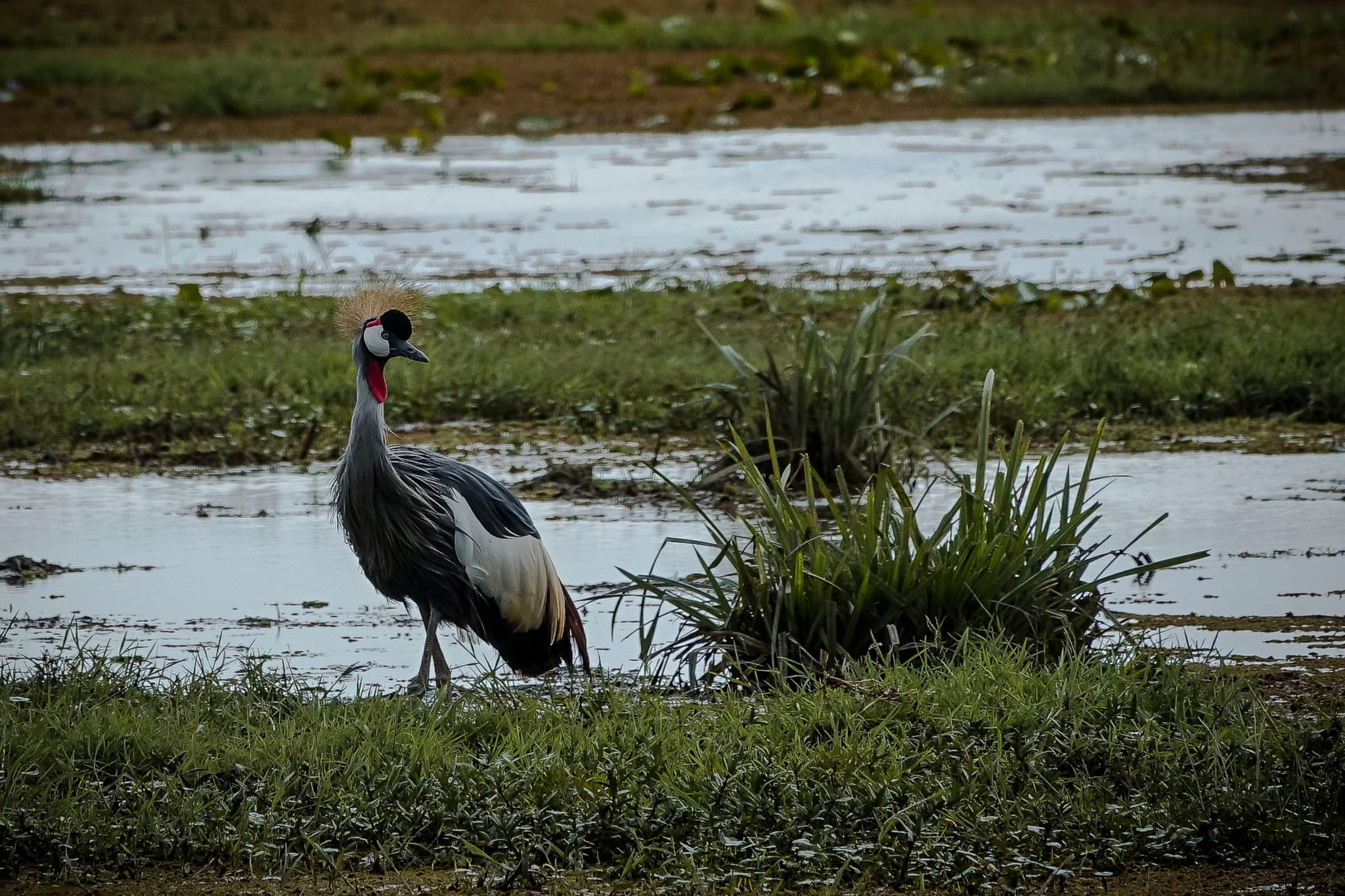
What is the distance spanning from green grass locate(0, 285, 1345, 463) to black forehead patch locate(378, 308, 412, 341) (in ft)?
9.65

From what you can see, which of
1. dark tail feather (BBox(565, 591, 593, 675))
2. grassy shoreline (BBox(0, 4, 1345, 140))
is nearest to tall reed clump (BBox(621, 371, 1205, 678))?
dark tail feather (BBox(565, 591, 593, 675))

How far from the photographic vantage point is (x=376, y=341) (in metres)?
5.30

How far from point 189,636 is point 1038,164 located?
47.6 ft

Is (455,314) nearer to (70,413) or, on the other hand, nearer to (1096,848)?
(70,413)

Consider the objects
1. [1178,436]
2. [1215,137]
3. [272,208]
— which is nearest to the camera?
[1178,436]

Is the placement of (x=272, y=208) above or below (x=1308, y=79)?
below

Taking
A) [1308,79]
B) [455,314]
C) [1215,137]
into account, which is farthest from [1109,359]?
[1308,79]

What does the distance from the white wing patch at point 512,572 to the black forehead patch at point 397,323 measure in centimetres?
52

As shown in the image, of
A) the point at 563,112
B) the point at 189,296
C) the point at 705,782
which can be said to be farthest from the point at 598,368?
the point at 563,112

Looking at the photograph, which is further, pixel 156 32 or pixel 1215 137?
pixel 156 32

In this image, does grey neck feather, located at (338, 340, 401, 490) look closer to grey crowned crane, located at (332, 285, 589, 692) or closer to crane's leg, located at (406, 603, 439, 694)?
grey crowned crane, located at (332, 285, 589, 692)

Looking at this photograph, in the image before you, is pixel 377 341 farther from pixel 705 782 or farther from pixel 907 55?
pixel 907 55

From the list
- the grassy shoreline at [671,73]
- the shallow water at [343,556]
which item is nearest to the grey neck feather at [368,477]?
the shallow water at [343,556]

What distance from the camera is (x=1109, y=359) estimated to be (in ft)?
29.9
